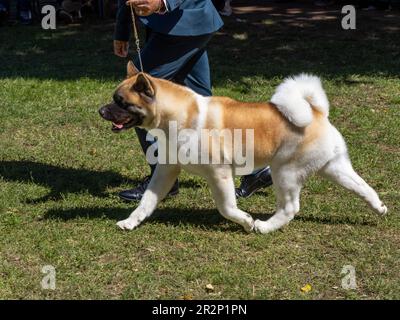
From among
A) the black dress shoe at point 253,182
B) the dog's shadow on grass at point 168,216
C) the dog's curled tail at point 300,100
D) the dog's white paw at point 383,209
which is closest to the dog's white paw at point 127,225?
the dog's shadow on grass at point 168,216

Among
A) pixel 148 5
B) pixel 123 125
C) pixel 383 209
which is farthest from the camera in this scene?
pixel 383 209

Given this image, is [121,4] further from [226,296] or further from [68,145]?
[226,296]

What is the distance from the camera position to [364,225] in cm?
514

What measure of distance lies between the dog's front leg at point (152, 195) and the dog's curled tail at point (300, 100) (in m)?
0.89

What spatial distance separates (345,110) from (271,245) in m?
3.77

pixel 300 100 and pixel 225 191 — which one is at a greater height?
pixel 300 100

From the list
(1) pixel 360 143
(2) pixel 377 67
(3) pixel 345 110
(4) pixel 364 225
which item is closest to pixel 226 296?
(4) pixel 364 225

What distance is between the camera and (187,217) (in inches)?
211

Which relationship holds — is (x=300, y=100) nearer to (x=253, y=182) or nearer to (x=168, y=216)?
(x=253, y=182)

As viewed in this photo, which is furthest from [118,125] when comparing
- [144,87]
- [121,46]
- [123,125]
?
[121,46]

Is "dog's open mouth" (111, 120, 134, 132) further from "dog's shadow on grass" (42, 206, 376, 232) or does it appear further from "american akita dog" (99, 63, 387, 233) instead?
"dog's shadow on grass" (42, 206, 376, 232)

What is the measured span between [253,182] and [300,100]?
3.66 feet

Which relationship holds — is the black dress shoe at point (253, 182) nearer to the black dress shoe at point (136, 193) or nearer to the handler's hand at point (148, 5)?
the black dress shoe at point (136, 193)

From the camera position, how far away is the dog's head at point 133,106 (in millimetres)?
4676
